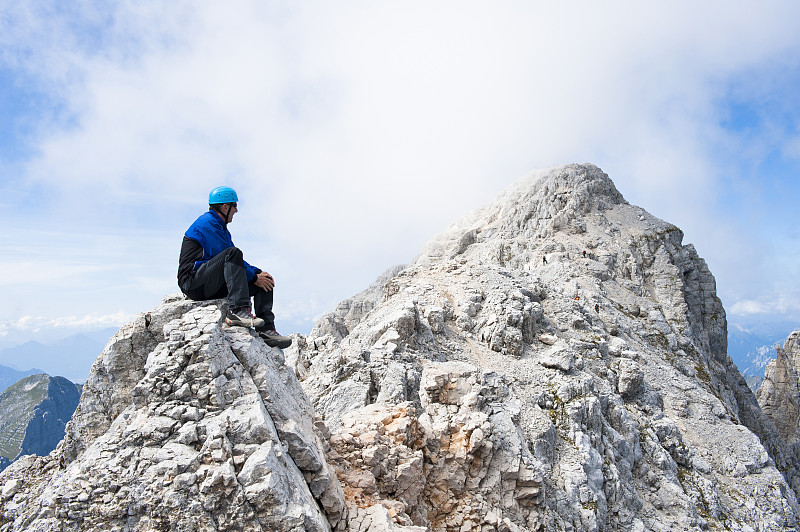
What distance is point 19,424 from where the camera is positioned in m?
→ 178

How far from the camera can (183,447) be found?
778 centimetres

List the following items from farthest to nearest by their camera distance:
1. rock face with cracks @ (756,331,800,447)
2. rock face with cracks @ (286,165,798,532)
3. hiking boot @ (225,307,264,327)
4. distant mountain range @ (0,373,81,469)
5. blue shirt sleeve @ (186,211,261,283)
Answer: distant mountain range @ (0,373,81,469) < rock face with cracks @ (756,331,800,447) < rock face with cracks @ (286,165,798,532) < blue shirt sleeve @ (186,211,261,283) < hiking boot @ (225,307,264,327)

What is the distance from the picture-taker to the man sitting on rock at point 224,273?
9.83 meters

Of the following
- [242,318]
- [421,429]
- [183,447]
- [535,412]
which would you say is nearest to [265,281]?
[242,318]

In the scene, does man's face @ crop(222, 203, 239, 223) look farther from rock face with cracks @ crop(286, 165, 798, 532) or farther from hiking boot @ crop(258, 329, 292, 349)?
rock face with cracks @ crop(286, 165, 798, 532)

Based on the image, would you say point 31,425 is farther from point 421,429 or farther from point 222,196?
point 222,196

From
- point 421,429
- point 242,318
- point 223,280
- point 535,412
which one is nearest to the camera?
point 242,318

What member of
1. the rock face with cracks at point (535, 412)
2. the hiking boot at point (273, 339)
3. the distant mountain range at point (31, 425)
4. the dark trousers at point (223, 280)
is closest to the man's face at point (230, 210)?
the dark trousers at point (223, 280)

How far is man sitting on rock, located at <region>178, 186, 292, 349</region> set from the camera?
387 inches

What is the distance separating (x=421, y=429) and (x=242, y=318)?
24.0 feet

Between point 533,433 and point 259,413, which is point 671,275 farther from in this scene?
point 259,413

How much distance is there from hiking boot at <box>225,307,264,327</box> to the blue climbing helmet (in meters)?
2.57

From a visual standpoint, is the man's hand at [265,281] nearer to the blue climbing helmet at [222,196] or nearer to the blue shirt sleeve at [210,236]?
the blue shirt sleeve at [210,236]

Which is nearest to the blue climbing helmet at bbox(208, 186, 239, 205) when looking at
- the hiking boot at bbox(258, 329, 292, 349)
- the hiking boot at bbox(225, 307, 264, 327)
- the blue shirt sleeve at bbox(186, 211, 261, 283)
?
the blue shirt sleeve at bbox(186, 211, 261, 283)
